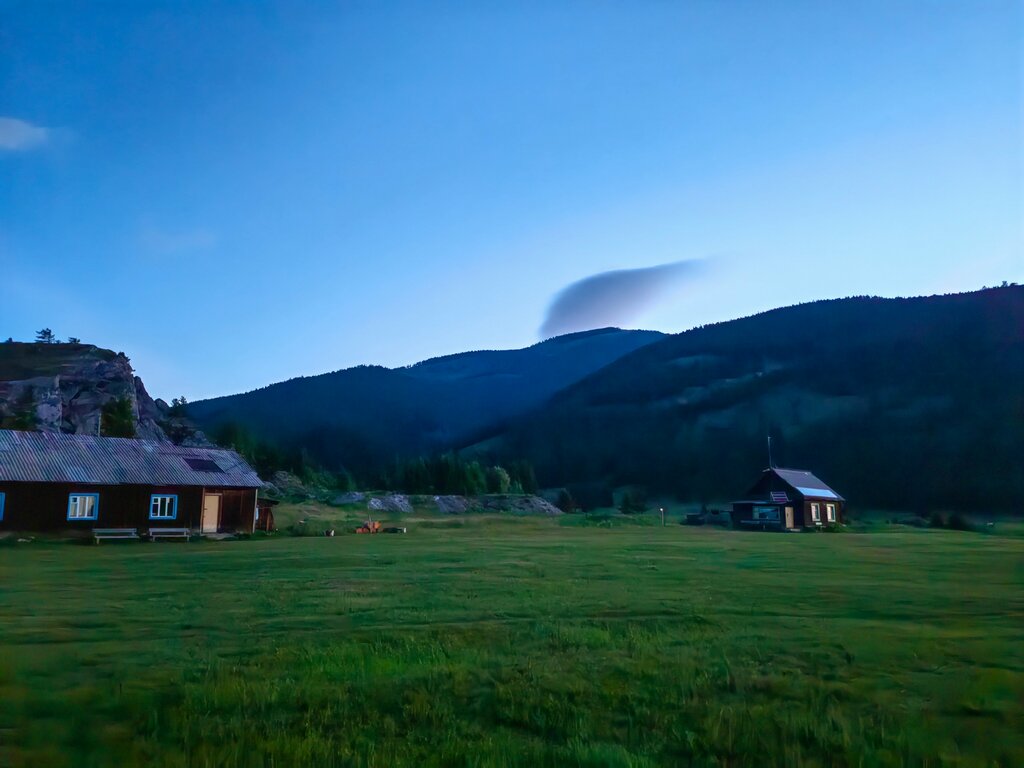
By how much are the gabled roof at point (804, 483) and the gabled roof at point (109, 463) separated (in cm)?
4531

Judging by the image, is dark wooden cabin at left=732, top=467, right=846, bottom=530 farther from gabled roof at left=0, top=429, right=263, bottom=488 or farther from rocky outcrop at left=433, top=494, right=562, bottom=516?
gabled roof at left=0, top=429, right=263, bottom=488

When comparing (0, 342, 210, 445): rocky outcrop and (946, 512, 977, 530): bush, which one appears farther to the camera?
(0, 342, 210, 445): rocky outcrop

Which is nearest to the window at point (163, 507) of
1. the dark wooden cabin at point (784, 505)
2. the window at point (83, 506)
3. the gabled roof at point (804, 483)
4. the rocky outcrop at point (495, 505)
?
the window at point (83, 506)

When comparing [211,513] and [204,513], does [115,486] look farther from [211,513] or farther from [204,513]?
[211,513]

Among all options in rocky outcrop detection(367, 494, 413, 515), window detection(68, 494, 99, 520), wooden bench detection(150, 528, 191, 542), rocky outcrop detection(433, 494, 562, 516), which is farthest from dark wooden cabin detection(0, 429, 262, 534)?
rocky outcrop detection(433, 494, 562, 516)

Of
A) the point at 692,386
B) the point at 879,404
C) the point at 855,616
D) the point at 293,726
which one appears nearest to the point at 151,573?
the point at 293,726

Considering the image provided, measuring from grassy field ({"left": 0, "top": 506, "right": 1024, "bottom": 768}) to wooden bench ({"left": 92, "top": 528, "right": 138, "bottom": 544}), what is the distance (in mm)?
22968

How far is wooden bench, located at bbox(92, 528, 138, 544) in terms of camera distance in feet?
133

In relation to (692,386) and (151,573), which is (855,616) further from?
(692,386)

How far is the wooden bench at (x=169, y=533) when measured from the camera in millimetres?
42250

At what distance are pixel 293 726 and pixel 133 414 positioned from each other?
269 feet

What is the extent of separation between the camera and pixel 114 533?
41.2m

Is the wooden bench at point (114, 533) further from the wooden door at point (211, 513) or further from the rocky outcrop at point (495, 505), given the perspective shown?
the rocky outcrop at point (495, 505)

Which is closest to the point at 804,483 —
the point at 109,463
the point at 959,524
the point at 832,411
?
the point at 959,524
